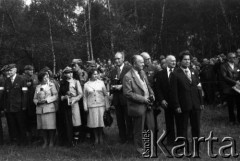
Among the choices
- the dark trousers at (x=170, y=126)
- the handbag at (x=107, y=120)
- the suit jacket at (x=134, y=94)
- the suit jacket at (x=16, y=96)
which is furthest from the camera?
the suit jacket at (x=16, y=96)

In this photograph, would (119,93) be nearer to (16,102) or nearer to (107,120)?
(107,120)

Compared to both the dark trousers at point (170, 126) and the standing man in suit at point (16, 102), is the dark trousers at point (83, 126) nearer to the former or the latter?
the standing man in suit at point (16, 102)

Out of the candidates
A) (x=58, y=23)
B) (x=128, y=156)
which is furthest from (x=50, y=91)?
(x=58, y=23)

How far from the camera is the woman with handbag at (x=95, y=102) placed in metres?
9.05

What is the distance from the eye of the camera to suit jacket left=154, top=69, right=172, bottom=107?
27.0 ft

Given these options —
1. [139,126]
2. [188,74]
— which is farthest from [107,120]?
[188,74]

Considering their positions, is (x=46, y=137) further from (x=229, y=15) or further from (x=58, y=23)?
(x=229, y=15)

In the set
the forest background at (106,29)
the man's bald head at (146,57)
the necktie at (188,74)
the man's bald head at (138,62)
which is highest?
the forest background at (106,29)

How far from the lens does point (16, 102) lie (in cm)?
961

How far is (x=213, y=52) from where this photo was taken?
33219mm

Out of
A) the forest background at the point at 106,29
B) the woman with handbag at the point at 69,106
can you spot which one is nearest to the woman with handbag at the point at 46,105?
the woman with handbag at the point at 69,106

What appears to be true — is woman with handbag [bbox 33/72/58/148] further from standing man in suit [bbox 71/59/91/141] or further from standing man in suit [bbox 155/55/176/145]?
standing man in suit [bbox 155/55/176/145]

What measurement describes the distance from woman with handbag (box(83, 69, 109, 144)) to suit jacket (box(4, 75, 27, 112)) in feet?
5.67

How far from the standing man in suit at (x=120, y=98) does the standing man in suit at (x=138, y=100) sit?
1432mm
